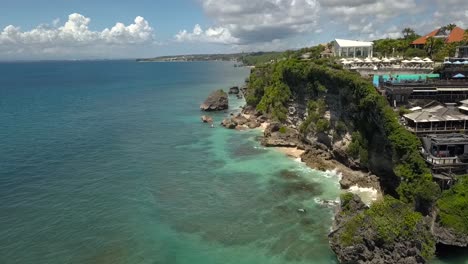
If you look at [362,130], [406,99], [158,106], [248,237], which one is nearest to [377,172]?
[362,130]

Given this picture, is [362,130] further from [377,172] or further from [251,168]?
[251,168]

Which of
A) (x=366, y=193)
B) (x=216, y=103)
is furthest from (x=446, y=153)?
(x=216, y=103)

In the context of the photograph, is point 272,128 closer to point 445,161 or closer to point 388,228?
point 445,161

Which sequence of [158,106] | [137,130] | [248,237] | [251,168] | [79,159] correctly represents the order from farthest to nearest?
[158,106], [137,130], [79,159], [251,168], [248,237]

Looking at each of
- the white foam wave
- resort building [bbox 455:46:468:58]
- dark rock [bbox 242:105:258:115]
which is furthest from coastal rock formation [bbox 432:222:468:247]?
dark rock [bbox 242:105:258:115]

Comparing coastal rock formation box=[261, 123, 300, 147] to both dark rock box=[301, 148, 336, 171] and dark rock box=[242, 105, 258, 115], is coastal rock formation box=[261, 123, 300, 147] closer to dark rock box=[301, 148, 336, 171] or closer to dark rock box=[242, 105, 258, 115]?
dark rock box=[301, 148, 336, 171]

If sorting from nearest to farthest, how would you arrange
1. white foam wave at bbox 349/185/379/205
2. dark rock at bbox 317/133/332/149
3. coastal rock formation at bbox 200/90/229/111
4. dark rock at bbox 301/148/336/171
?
white foam wave at bbox 349/185/379/205
dark rock at bbox 301/148/336/171
dark rock at bbox 317/133/332/149
coastal rock formation at bbox 200/90/229/111
